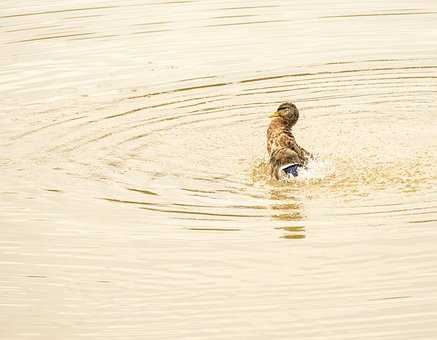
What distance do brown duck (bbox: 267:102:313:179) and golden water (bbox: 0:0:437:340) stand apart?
172 millimetres

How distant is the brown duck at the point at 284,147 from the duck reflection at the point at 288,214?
317 millimetres

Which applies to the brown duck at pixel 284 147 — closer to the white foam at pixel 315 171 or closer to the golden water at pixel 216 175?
the white foam at pixel 315 171

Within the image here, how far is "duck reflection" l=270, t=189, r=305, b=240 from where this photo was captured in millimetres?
9516

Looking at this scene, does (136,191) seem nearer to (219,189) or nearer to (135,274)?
(219,189)

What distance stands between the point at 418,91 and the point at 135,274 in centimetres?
606

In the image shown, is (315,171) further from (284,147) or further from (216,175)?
(216,175)

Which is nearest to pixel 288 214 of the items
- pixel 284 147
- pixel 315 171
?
pixel 315 171

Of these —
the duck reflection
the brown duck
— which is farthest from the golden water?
the brown duck

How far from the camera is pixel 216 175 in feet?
36.6

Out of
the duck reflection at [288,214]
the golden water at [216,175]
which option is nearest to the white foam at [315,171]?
the golden water at [216,175]

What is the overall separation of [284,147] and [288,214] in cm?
133

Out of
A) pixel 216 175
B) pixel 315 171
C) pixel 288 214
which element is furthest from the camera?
pixel 216 175

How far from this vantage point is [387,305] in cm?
795

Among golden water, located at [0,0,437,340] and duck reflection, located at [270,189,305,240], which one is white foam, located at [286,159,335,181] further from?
duck reflection, located at [270,189,305,240]
